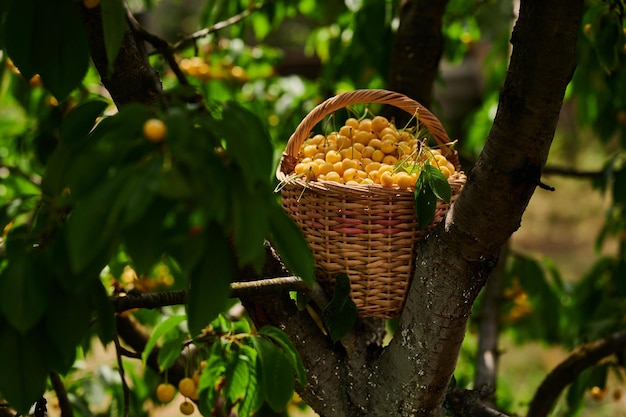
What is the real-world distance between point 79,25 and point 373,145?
1.98 ft

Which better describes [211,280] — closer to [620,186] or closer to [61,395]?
[61,395]

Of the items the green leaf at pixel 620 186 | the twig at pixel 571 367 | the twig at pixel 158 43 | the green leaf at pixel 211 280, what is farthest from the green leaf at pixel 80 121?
the green leaf at pixel 620 186

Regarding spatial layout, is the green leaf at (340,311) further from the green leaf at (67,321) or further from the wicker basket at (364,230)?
the green leaf at (67,321)

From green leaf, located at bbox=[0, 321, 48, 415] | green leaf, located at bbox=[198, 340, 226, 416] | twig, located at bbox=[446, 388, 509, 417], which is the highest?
green leaf, located at bbox=[0, 321, 48, 415]

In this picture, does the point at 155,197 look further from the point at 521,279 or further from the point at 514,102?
the point at 521,279

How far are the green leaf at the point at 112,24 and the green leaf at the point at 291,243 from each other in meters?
0.21

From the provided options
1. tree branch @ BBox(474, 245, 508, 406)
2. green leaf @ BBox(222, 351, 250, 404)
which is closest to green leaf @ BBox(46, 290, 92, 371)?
green leaf @ BBox(222, 351, 250, 404)

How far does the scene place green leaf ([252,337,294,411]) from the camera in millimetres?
965

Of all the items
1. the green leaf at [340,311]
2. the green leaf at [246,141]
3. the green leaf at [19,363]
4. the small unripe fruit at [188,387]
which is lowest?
the small unripe fruit at [188,387]

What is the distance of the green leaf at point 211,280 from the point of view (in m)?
0.61

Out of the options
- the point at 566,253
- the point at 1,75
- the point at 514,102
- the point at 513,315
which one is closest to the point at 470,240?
the point at 514,102

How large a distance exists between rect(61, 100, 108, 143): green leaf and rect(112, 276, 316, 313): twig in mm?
292

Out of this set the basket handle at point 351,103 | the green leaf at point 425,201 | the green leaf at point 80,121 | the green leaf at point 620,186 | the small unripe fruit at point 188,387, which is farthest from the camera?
the green leaf at point 620,186

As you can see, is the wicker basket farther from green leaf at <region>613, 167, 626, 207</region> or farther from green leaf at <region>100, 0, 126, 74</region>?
green leaf at <region>613, 167, 626, 207</region>
